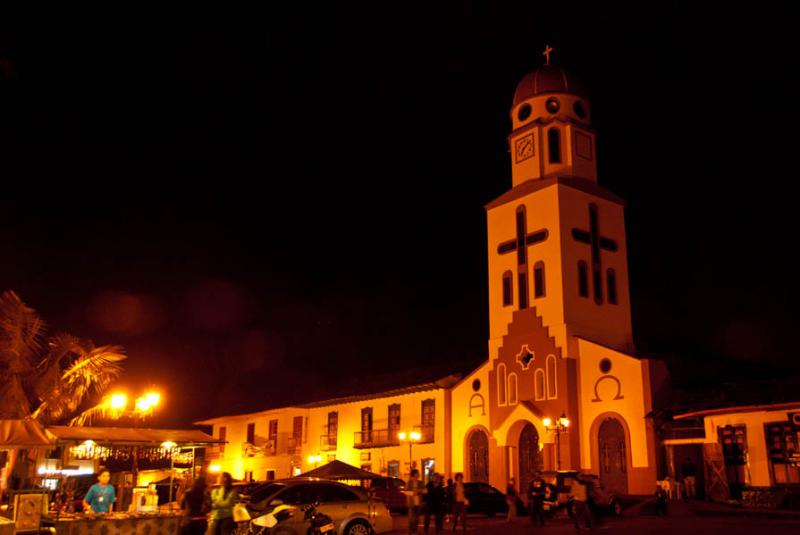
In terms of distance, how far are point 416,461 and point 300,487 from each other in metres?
21.2

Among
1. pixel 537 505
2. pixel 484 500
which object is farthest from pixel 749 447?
pixel 484 500

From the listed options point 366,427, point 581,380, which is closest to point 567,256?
point 581,380

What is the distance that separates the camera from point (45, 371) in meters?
21.6

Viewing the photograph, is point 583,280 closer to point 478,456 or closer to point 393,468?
point 478,456

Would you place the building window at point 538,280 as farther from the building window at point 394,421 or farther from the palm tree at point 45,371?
the palm tree at point 45,371

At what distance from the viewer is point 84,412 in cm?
2256

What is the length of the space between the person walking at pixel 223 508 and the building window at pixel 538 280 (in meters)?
22.6

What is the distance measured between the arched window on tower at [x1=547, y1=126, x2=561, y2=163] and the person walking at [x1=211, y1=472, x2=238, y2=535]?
26.0 metres

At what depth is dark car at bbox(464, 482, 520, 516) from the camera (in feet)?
84.1

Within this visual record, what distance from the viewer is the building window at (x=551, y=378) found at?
103ft

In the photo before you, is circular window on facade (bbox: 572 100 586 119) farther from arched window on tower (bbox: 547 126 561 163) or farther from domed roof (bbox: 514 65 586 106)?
arched window on tower (bbox: 547 126 561 163)

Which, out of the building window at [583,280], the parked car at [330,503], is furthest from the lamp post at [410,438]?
the parked car at [330,503]

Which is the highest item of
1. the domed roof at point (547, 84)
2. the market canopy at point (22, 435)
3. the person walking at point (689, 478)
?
the domed roof at point (547, 84)

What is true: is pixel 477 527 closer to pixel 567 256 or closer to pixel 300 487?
pixel 300 487
